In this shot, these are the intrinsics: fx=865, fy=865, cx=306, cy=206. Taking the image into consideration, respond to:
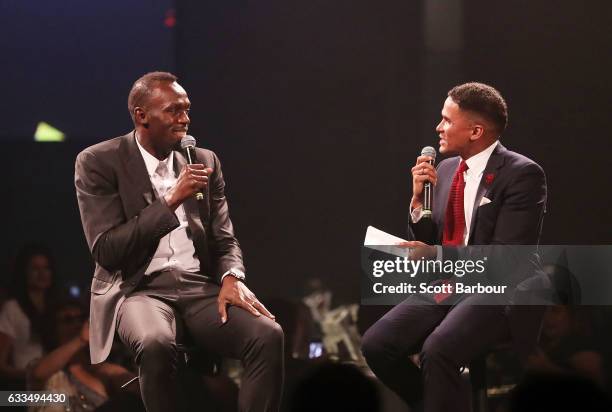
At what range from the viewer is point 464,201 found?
316 cm

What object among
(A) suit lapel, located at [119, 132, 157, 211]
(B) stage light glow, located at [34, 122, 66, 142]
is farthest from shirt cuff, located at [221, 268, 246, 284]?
(B) stage light glow, located at [34, 122, 66, 142]

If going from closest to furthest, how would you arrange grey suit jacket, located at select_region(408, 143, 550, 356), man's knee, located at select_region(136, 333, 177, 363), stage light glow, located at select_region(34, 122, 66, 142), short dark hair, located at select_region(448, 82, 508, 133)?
man's knee, located at select_region(136, 333, 177, 363), grey suit jacket, located at select_region(408, 143, 550, 356), short dark hair, located at select_region(448, 82, 508, 133), stage light glow, located at select_region(34, 122, 66, 142)

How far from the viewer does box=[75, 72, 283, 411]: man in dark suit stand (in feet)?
9.26

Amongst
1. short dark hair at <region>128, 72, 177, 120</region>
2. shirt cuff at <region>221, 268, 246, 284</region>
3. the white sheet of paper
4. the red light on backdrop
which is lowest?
shirt cuff at <region>221, 268, 246, 284</region>

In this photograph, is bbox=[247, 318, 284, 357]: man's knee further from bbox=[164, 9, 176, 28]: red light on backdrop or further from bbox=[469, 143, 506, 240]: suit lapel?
bbox=[164, 9, 176, 28]: red light on backdrop

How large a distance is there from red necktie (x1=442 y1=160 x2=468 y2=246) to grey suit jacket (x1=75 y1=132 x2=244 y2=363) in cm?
78

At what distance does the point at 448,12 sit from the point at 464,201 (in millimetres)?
1109

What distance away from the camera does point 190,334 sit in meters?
3.00

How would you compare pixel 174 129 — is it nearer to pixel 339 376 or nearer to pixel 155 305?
pixel 155 305

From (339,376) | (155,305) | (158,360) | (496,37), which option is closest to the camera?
(339,376)

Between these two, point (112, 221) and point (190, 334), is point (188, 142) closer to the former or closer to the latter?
point (112, 221)

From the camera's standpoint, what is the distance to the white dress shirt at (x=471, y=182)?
313 centimetres

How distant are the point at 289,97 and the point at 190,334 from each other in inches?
54.5

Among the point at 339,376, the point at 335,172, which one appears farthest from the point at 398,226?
the point at 339,376
